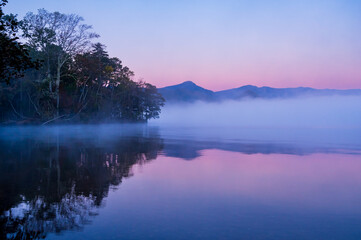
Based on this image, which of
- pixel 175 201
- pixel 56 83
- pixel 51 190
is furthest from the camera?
pixel 56 83

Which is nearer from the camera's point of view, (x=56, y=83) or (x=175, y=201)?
(x=175, y=201)

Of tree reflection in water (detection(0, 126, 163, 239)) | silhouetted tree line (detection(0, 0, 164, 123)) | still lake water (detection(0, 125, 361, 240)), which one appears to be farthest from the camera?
silhouetted tree line (detection(0, 0, 164, 123))

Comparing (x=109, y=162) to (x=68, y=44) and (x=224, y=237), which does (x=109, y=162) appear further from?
(x=68, y=44)

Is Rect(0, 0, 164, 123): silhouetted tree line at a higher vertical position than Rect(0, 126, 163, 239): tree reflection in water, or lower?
higher

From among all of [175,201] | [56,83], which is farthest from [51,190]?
[56,83]

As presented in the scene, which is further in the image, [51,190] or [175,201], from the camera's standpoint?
[51,190]

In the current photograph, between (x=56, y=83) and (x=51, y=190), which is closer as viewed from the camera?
(x=51, y=190)

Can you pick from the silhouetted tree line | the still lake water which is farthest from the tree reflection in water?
the silhouetted tree line

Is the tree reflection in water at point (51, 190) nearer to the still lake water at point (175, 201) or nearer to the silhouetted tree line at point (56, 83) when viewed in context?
the still lake water at point (175, 201)

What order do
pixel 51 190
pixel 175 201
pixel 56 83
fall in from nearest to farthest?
pixel 175 201, pixel 51 190, pixel 56 83

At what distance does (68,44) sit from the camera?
46.6 metres

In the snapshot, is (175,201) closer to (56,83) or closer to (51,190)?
(51,190)

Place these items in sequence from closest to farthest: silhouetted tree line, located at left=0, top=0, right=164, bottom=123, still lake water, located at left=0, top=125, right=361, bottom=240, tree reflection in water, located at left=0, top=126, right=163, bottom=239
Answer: still lake water, located at left=0, top=125, right=361, bottom=240
tree reflection in water, located at left=0, top=126, right=163, bottom=239
silhouetted tree line, located at left=0, top=0, right=164, bottom=123

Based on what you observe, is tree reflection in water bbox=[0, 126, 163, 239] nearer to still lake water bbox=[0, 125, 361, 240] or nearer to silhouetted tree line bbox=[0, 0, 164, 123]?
still lake water bbox=[0, 125, 361, 240]
